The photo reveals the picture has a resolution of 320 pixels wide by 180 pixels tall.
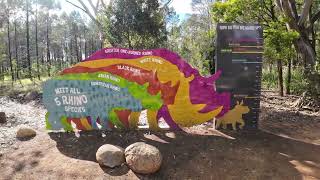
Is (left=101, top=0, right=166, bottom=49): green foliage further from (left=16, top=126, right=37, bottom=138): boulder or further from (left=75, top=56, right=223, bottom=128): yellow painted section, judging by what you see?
(left=16, top=126, right=37, bottom=138): boulder

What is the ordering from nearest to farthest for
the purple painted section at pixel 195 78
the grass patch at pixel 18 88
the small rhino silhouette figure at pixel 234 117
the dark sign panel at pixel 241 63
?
1. the purple painted section at pixel 195 78
2. the dark sign panel at pixel 241 63
3. the small rhino silhouette figure at pixel 234 117
4. the grass patch at pixel 18 88

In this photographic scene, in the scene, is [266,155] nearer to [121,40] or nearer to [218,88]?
[218,88]

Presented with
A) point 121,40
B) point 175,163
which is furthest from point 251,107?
point 121,40

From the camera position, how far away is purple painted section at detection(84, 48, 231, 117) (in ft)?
25.7

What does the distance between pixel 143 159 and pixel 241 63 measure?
10.1 feet

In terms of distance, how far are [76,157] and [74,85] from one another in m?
1.64

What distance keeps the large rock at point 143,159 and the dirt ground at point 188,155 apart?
0.12m

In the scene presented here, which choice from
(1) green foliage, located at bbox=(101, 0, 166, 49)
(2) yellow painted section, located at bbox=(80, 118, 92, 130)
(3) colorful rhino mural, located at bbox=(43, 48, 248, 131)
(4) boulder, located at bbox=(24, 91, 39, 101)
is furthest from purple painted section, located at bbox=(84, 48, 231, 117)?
(1) green foliage, located at bbox=(101, 0, 166, 49)

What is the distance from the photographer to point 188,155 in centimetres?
696

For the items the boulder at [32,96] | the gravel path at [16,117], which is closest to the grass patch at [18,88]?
the boulder at [32,96]

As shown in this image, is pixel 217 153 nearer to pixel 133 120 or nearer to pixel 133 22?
pixel 133 120

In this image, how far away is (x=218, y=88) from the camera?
814 centimetres

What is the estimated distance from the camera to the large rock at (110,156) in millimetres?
6547

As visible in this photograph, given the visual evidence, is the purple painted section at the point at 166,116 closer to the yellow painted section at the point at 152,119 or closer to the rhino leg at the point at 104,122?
the yellow painted section at the point at 152,119
